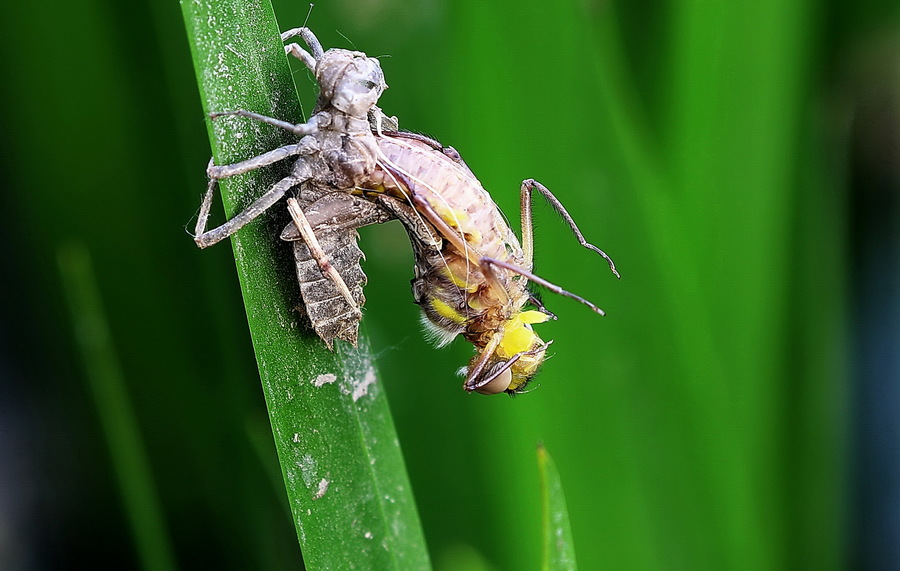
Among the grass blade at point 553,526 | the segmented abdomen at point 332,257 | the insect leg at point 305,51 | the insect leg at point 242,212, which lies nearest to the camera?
the grass blade at point 553,526

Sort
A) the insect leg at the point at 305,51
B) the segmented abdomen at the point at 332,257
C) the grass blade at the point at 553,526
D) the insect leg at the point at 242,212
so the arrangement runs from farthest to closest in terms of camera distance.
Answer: the insect leg at the point at 305,51, the segmented abdomen at the point at 332,257, the insect leg at the point at 242,212, the grass blade at the point at 553,526

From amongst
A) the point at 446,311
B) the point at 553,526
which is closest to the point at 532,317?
the point at 446,311

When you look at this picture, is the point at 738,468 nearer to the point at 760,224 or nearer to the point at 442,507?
the point at 760,224

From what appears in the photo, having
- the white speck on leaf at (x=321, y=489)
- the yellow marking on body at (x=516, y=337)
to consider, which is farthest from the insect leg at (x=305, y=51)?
the white speck on leaf at (x=321, y=489)

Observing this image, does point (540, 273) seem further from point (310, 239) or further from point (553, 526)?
point (553, 526)

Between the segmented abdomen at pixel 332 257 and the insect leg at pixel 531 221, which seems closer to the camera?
the segmented abdomen at pixel 332 257

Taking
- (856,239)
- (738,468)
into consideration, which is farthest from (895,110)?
(738,468)

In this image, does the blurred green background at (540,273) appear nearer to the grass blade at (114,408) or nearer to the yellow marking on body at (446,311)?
the grass blade at (114,408)

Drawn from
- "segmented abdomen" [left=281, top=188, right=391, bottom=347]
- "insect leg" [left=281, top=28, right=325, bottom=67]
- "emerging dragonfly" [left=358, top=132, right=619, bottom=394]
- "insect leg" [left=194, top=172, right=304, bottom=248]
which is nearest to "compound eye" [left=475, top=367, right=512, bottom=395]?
"emerging dragonfly" [left=358, top=132, right=619, bottom=394]

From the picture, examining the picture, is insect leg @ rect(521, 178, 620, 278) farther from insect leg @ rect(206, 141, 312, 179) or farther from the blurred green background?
insect leg @ rect(206, 141, 312, 179)
